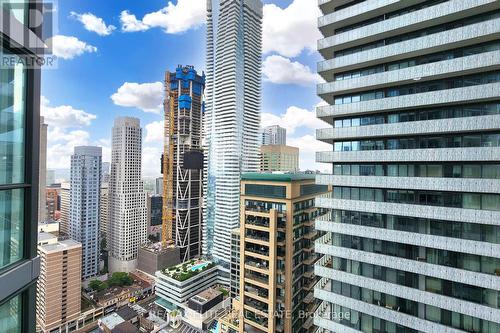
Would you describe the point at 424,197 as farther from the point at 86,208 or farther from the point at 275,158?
the point at 275,158

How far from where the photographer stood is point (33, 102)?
632 cm

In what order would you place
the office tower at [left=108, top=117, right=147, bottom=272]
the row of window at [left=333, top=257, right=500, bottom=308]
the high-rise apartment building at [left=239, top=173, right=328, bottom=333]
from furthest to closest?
the office tower at [left=108, top=117, right=147, bottom=272]
the high-rise apartment building at [left=239, top=173, right=328, bottom=333]
the row of window at [left=333, top=257, right=500, bottom=308]

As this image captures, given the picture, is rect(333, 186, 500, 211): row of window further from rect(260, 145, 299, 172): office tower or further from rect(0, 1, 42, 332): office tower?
rect(260, 145, 299, 172): office tower

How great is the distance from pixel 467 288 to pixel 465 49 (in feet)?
49.2

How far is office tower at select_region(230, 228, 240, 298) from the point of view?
5378 centimetres

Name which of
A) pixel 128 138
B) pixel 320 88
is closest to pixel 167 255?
pixel 128 138

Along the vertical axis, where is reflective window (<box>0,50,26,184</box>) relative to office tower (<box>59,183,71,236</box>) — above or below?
above

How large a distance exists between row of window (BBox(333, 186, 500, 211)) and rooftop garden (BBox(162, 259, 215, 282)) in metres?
57.5

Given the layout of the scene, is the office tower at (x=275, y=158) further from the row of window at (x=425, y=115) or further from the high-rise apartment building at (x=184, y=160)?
the row of window at (x=425, y=115)

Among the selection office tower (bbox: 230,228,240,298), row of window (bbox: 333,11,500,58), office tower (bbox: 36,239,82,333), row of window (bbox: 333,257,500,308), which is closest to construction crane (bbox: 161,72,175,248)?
office tower (bbox: 36,239,82,333)

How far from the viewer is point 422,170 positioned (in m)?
16.8

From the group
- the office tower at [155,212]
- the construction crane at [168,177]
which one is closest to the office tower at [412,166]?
the construction crane at [168,177]

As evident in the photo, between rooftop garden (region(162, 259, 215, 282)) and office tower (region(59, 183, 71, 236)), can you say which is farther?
office tower (region(59, 183, 71, 236))

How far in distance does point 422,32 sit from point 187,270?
71.1m
